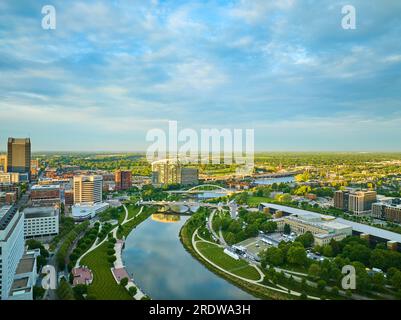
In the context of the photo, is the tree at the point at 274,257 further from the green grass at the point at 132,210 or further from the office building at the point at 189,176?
the office building at the point at 189,176

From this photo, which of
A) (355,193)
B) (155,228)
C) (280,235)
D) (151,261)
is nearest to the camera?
(151,261)

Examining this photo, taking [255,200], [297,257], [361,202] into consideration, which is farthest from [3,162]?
[361,202]

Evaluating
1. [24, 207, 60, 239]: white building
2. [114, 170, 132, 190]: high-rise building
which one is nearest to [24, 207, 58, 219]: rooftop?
[24, 207, 60, 239]: white building

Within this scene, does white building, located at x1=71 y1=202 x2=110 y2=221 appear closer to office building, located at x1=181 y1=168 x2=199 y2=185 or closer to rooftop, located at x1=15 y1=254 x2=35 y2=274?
rooftop, located at x1=15 y1=254 x2=35 y2=274
